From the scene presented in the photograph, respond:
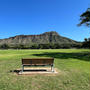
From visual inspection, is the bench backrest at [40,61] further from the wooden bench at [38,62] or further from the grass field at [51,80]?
the grass field at [51,80]

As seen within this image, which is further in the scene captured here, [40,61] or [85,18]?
[85,18]

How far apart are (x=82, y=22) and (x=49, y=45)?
65.5 m

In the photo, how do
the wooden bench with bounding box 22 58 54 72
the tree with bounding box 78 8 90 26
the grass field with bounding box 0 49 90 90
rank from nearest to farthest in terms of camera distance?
the grass field with bounding box 0 49 90 90
the wooden bench with bounding box 22 58 54 72
the tree with bounding box 78 8 90 26

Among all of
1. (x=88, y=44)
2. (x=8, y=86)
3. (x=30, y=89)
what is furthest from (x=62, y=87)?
(x=88, y=44)

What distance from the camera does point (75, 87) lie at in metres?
3.69

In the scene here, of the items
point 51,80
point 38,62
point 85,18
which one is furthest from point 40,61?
point 85,18

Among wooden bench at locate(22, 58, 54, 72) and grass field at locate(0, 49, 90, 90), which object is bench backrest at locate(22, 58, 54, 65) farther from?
grass field at locate(0, 49, 90, 90)

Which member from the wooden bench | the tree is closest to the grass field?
the wooden bench

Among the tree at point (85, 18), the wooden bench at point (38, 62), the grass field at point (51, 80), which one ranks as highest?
the tree at point (85, 18)

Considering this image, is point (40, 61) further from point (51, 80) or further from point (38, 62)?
point (51, 80)

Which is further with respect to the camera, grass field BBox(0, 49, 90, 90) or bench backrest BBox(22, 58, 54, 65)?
bench backrest BBox(22, 58, 54, 65)

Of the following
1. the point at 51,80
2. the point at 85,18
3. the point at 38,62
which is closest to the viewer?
the point at 51,80

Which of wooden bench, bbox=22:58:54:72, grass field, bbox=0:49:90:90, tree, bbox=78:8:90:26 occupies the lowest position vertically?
grass field, bbox=0:49:90:90

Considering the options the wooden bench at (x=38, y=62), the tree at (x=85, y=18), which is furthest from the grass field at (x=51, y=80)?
the tree at (x=85, y=18)
